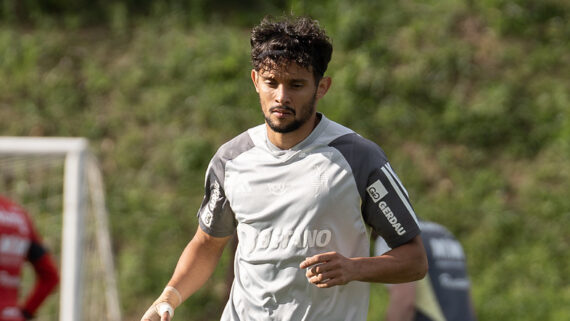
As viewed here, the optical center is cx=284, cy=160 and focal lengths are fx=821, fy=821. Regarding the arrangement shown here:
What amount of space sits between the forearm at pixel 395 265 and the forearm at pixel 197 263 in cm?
71

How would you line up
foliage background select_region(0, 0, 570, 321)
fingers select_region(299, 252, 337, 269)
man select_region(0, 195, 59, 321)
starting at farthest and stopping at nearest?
foliage background select_region(0, 0, 570, 321) < man select_region(0, 195, 59, 321) < fingers select_region(299, 252, 337, 269)

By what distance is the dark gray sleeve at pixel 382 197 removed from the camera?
2.88 metres

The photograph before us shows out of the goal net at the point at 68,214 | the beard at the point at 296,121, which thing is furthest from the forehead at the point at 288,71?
the goal net at the point at 68,214

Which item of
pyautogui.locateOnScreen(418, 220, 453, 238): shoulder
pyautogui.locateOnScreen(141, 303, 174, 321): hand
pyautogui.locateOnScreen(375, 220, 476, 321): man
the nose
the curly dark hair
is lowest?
pyautogui.locateOnScreen(375, 220, 476, 321): man

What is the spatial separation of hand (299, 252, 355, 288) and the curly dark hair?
0.67m

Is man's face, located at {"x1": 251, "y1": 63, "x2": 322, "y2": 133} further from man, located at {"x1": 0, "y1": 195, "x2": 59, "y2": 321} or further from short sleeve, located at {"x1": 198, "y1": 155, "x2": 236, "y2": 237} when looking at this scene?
man, located at {"x1": 0, "y1": 195, "x2": 59, "y2": 321}

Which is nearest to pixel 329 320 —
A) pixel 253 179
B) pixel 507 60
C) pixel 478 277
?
pixel 253 179

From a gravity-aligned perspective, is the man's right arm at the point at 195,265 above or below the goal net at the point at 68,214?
above

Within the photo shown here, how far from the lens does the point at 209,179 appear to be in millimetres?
3205

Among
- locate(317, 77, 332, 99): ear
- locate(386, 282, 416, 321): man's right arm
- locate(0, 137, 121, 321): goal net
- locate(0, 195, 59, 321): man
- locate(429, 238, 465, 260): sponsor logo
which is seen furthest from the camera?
locate(0, 137, 121, 321): goal net

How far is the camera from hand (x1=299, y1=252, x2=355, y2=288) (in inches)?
103

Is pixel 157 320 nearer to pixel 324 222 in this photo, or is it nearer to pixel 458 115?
pixel 324 222

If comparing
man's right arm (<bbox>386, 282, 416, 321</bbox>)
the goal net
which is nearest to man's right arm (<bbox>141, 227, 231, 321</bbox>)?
man's right arm (<bbox>386, 282, 416, 321</bbox>)

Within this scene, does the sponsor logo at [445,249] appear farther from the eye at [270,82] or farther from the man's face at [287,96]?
the eye at [270,82]
